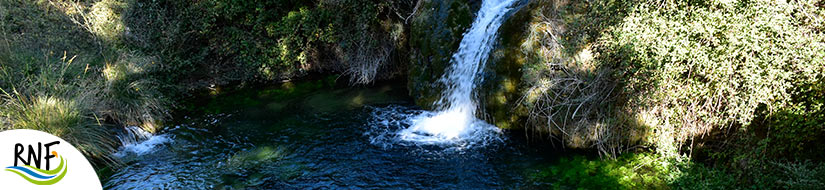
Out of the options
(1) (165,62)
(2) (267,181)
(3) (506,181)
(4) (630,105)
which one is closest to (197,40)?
(1) (165,62)

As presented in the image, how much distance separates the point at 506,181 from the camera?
593 centimetres

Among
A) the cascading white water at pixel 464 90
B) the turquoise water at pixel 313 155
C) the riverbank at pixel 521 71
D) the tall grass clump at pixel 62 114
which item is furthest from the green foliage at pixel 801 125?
the tall grass clump at pixel 62 114

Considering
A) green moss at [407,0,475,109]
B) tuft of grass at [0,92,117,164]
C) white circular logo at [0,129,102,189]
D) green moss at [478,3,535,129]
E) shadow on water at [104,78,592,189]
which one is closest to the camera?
white circular logo at [0,129,102,189]

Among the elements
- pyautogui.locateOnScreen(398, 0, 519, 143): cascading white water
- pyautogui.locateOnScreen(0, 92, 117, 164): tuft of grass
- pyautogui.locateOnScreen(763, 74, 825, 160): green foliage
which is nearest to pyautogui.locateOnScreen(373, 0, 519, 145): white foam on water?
pyautogui.locateOnScreen(398, 0, 519, 143): cascading white water

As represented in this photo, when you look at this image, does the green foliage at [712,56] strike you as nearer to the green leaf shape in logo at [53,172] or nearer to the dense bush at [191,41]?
the dense bush at [191,41]

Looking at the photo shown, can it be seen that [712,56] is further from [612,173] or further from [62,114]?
[62,114]

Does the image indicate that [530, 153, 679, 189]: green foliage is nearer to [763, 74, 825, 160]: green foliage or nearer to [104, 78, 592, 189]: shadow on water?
[104, 78, 592, 189]: shadow on water

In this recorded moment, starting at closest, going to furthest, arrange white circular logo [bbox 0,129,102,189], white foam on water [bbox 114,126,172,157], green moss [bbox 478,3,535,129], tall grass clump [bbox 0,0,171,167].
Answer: white circular logo [bbox 0,129,102,189] → tall grass clump [bbox 0,0,171,167] → green moss [bbox 478,3,535,129] → white foam on water [bbox 114,126,172,157]

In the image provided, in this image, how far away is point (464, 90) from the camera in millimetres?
7996

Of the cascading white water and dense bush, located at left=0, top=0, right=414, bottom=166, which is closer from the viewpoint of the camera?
the cascading white water

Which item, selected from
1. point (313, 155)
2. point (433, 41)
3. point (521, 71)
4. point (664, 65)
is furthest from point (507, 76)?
point (313, 155)

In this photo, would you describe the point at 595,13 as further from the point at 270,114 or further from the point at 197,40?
the point at 197,40

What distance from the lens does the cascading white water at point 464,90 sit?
7465 millimetres

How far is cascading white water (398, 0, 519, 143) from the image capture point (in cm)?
746
